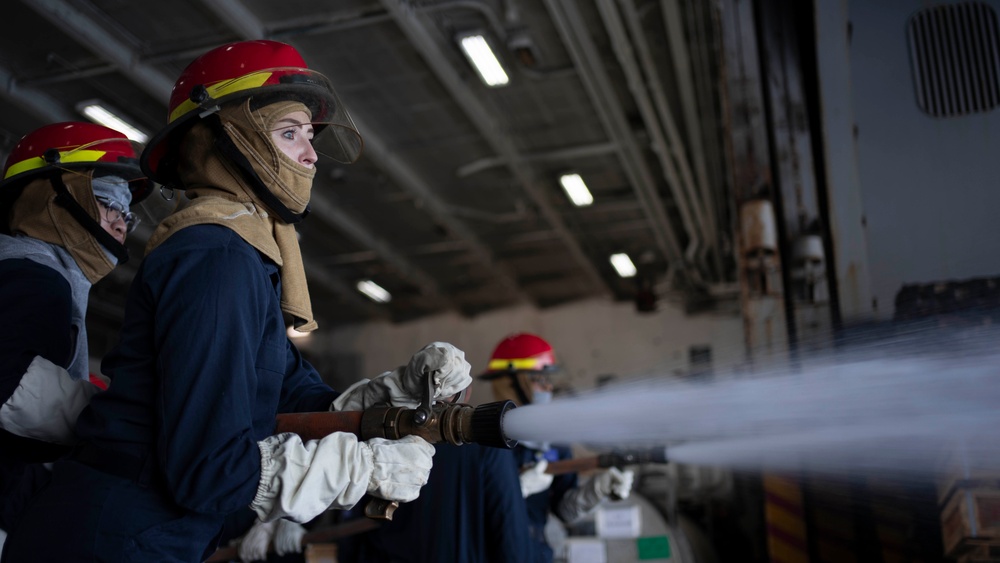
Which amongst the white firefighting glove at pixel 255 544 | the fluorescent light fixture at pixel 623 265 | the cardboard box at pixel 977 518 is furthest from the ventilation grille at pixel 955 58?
the fluorescent light fixture at pixel 623 265

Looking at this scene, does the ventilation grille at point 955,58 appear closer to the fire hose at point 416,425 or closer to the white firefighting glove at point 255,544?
the fire hose at point 416,425

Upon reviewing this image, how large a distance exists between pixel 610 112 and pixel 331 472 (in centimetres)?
899

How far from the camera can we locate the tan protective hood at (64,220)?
3.36 m

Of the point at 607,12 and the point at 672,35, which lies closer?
the point at 607,12

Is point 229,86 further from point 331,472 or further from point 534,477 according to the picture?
point 534,477

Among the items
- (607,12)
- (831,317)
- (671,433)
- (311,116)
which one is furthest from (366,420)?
(607,12)

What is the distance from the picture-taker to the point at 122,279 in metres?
15.1

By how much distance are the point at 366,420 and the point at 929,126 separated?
3.21 metres

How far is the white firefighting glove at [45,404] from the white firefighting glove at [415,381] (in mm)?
747

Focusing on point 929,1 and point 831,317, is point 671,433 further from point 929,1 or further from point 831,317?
point 929,1

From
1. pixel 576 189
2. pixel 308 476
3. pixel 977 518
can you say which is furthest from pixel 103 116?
pixel 977 518

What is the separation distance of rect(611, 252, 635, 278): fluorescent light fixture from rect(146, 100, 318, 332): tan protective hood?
1365 cm

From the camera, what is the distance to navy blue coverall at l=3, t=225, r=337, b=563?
6.60ft

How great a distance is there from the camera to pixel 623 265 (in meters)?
16.5
